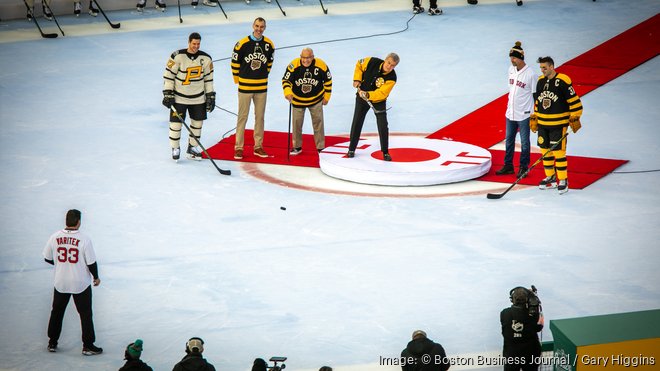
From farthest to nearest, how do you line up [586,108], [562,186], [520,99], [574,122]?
[586,108] → [520,99] → [562,186] → [574,122]

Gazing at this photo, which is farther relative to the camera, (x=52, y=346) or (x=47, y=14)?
(x=47, y=14)

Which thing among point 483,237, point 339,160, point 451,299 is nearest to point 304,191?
point 339,160

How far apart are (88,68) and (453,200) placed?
7872 mm

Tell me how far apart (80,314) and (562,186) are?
525 cm

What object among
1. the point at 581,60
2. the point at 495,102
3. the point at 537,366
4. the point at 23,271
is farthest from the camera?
the point at 581,60

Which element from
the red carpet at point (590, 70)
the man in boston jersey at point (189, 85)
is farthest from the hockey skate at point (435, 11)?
the man in boston jersey at point (189, 85)

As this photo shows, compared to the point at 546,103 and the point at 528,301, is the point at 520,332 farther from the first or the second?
the point at 546,103

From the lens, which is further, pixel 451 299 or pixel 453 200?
pixel 453 200

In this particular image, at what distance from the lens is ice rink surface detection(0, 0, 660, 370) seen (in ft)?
25.8

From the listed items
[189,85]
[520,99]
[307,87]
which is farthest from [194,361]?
[307,87]

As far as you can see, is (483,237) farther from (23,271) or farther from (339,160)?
(23,271)

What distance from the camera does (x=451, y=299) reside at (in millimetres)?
8297

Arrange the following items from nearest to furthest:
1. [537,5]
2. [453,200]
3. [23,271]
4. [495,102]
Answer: [23,271] → [453,200] → [495,102] → [537,5]

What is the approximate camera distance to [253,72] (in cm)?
1192
